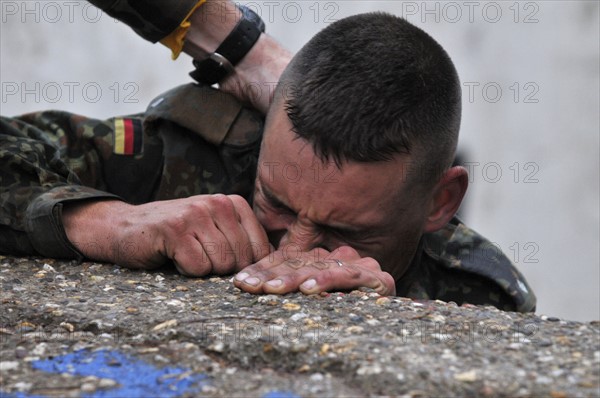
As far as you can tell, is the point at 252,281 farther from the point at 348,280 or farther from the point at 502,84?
the point at 502,84

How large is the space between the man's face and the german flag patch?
0.44 m

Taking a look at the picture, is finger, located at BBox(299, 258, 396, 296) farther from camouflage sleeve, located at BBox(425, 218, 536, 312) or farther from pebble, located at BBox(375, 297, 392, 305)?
camouflage sleeve, located at BBox(425, 218, 536, 312)

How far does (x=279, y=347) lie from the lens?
1482mm

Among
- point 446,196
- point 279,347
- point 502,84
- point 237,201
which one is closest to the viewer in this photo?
point 279,347

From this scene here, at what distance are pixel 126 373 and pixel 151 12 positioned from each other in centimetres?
134

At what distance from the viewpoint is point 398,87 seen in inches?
83.0

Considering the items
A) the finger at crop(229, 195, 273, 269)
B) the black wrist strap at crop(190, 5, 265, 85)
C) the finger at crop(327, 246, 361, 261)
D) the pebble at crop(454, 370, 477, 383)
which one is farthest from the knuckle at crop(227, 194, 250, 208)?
the pebble at crop(454, 370, 477, 383)

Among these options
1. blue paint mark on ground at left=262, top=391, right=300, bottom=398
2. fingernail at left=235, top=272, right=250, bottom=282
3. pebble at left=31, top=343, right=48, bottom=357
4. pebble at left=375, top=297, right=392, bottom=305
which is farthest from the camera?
fingernail at left=235, top=272, right=250, bottom=282

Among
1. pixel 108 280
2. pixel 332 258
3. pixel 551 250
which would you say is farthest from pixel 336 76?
pixel 551 250

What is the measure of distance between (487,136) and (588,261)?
0.73 m

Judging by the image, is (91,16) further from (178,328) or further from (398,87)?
(178,328)

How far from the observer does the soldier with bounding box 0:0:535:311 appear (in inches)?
80.5

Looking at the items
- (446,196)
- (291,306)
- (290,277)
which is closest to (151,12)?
(446,196)

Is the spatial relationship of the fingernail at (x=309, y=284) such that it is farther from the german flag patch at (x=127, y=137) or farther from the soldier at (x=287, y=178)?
the german flag patch at (x=127, y=137)
